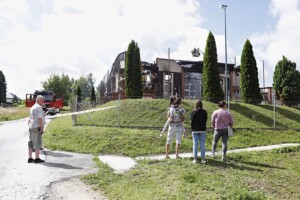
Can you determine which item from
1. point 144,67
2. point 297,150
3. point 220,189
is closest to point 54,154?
point 220,189

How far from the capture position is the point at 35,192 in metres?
6.24

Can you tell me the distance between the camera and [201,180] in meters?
6.83

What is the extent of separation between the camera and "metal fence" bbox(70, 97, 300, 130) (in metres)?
17.4

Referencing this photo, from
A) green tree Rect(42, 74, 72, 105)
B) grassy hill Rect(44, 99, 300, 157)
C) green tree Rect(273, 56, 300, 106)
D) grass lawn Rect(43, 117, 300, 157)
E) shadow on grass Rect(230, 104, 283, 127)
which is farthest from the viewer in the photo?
green tree Rect(42, 74, 72, 105)

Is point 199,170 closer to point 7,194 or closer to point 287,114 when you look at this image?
point 7,194

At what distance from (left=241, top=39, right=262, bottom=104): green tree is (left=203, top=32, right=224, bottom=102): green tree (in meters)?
2.73

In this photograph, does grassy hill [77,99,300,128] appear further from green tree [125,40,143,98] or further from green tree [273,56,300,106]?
green tree [273,56,300,106]

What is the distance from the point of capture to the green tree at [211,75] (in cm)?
2458

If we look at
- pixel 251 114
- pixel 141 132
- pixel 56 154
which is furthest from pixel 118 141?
pixel 251 114

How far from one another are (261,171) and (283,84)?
36.3m

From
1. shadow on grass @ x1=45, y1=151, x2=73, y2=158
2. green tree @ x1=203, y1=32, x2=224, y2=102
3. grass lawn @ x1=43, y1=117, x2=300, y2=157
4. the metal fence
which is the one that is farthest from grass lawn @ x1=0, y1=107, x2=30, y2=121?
Result: shadow on grass @ x1=45, y1=151, x2=73, y2=158

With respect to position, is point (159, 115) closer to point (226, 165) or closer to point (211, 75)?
point (211, 75)

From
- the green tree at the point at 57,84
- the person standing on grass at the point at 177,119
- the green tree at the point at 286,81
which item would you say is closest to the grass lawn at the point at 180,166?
the person standing on grass at the point at 177,119

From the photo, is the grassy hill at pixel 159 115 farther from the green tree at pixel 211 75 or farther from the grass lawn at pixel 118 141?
the grass lawn at pixel 118 141
